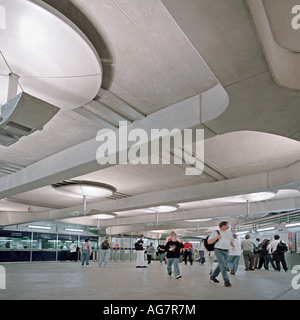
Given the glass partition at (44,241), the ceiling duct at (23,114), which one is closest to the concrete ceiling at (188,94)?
the ceiling duct at (23,114)

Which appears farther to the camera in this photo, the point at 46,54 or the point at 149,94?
the point at 149,94

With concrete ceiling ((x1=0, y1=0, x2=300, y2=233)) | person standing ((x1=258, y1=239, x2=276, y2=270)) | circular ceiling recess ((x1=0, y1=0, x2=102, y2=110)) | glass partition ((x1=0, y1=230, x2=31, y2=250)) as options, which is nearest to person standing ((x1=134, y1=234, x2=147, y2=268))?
concrete ceiling ((x1=0, y1=0, x2=300, y2=233))

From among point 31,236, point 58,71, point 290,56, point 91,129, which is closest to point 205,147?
point 91,129

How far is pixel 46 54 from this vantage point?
4.84 m

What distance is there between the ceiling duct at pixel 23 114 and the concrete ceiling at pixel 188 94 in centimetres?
138

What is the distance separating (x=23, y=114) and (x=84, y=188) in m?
10.1

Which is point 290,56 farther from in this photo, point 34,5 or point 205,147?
point 205,147

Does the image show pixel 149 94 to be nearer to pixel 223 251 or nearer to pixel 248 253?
pixel 223 251

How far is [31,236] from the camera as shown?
104ft

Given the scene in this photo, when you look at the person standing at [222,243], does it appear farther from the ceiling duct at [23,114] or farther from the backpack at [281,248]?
the backpack at [281,248]

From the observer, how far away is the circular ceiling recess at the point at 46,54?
414 cm

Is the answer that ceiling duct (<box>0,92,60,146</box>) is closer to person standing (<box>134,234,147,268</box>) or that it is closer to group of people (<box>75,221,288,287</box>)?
group of people (<box>75,221,288,287</box>)

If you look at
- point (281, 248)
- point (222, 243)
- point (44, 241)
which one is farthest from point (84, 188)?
point (44, 241)

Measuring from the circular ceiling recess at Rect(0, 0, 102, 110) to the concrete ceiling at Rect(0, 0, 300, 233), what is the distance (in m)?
0.38
